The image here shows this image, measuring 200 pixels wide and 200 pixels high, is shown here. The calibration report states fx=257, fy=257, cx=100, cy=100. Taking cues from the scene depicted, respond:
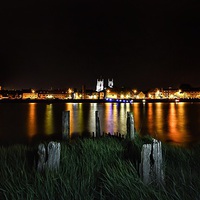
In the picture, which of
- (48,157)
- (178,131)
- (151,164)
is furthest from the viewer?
(178,131)

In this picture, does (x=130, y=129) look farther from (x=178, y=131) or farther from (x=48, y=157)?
(x=178, y=131)

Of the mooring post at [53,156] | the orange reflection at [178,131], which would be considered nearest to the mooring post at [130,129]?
the mooring post at [53,156]

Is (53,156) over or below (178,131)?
over

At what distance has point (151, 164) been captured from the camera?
18.4ft

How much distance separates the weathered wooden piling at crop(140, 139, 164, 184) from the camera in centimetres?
543

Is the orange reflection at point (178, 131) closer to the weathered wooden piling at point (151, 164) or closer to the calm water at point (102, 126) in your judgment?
the calm water at point (102, 126)

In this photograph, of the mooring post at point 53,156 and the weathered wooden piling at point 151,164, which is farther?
the mooring post at point 53,156

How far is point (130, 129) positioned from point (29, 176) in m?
7.49

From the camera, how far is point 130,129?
12797 millimetres

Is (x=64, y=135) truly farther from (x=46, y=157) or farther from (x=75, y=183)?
(x=75, y=183)

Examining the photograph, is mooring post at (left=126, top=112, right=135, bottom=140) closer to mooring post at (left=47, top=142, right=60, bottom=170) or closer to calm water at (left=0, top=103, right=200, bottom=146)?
calm water at (left=0, top=103, right=200, bottom=146)

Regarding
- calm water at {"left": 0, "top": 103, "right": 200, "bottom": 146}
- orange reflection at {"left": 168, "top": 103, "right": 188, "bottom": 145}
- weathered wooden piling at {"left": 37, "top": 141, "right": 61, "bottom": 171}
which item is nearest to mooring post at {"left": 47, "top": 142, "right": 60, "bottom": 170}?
weathered wooden piling at {"left": 37, "top": 141, "right": 61, "bottom": 171}

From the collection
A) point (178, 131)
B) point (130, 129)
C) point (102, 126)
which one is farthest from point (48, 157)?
point (102, 126)

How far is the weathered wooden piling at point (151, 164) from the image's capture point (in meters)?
5.43
